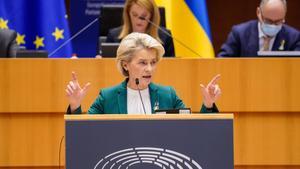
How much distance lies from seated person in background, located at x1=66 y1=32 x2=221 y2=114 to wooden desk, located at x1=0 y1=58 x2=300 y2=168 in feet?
3.29

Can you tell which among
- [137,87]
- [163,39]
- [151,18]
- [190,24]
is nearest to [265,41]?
[163,39]

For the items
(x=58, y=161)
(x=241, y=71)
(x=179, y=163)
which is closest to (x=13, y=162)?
(x=58, y=161)

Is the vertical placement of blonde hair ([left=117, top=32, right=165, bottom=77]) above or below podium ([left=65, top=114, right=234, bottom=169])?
above

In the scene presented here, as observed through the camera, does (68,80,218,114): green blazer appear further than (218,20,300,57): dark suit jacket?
No

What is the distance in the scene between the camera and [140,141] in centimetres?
377

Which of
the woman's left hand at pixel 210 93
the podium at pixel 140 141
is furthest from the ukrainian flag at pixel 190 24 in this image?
the podium at pixel 140 141

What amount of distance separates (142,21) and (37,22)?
208 centimetres

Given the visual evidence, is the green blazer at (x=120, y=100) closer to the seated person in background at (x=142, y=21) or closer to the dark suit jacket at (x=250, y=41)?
the seated person in background at (x=142, y=21)

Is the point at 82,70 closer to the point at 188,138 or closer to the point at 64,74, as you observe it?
the point at 64,74

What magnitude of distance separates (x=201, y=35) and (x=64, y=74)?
285 cm

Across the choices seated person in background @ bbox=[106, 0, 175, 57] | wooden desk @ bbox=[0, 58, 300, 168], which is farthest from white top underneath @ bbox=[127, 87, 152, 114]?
seated person in background @ bbox=[106, 0, 175, 57]

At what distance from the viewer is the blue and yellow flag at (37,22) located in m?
8.05

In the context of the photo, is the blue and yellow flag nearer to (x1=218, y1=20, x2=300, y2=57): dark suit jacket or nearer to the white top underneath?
(x1=218, y1=20, x2=300, y2=57): dark suit jacket

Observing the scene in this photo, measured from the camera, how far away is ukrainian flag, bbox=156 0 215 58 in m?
8.20
